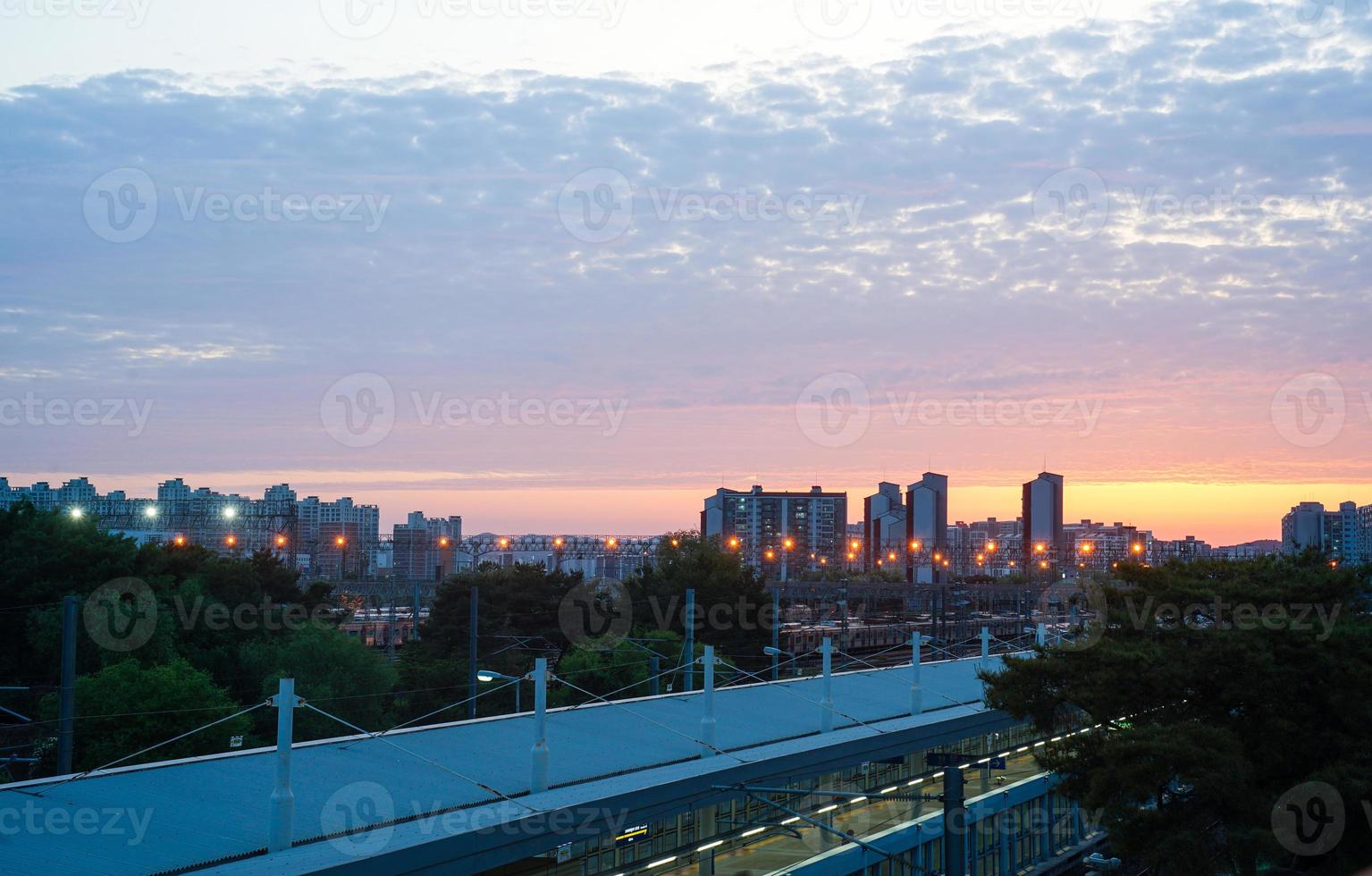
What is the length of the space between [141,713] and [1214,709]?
23557 mm

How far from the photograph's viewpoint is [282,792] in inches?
521

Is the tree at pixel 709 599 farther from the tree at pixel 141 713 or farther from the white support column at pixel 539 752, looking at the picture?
the white support column at pixel 539 752

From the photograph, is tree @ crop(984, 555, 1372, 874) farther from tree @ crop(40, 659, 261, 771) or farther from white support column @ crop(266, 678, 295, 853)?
tree @ crop(40, 659, 261, 771)

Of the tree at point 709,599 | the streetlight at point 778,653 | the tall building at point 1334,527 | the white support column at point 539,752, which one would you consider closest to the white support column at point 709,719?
the streetlight at point 778,653

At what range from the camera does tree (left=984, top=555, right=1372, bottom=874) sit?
775 inches

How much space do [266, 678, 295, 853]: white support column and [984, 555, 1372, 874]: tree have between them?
44.0 ft

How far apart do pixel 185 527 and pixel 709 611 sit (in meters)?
52.3

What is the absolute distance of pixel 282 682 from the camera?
1331 cm

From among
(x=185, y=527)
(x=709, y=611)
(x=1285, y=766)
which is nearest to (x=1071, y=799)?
(x=1285, y=766)

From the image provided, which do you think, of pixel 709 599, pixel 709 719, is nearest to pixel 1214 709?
pixel 709 719

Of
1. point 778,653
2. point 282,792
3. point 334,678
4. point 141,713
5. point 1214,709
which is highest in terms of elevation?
point 282,792

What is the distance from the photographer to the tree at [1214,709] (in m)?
19.7

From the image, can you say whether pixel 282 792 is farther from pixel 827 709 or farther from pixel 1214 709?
pixel 1214 709

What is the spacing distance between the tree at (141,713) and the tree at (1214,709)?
1894 centimetres
